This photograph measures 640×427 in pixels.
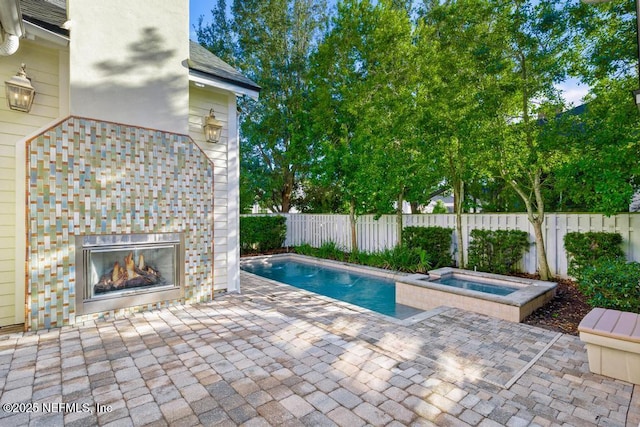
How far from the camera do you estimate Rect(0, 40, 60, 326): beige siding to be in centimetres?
420

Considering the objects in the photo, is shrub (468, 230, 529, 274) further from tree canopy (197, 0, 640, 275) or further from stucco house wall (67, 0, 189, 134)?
stucco house wall (67, 0, 189, 134)

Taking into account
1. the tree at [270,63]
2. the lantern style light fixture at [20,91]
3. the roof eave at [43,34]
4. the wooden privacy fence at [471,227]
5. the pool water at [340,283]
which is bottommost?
the pool water at [340,283]

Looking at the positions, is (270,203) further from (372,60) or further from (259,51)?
(372,60)

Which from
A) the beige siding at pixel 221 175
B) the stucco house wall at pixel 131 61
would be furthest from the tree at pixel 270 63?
the stucco house wall at pixel 131 61

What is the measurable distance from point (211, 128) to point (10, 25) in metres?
2.87

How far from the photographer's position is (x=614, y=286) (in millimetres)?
4523

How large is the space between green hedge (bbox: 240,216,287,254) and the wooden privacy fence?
66 centimetres

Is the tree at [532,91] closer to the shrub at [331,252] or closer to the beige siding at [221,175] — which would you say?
the beige siding at [221,175]

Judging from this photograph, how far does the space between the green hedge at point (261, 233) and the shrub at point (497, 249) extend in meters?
8.19

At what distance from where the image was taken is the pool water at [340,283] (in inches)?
262

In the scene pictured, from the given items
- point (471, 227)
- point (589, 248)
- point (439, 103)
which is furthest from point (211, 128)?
point (589, 248)

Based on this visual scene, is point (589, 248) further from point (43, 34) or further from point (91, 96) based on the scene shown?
point (43, 34)

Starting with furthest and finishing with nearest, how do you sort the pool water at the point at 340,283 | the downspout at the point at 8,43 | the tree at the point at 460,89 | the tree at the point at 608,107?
the tree at the point at 460,89 → the pool water at the point at 340,283 → the tree at the point at 608,107 → the downspout at the point at 8,43

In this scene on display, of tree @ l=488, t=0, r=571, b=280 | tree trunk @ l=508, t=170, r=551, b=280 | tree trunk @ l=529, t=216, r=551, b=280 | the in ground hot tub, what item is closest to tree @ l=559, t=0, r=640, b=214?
tree @ l=488, t=0, r=571, b=280
